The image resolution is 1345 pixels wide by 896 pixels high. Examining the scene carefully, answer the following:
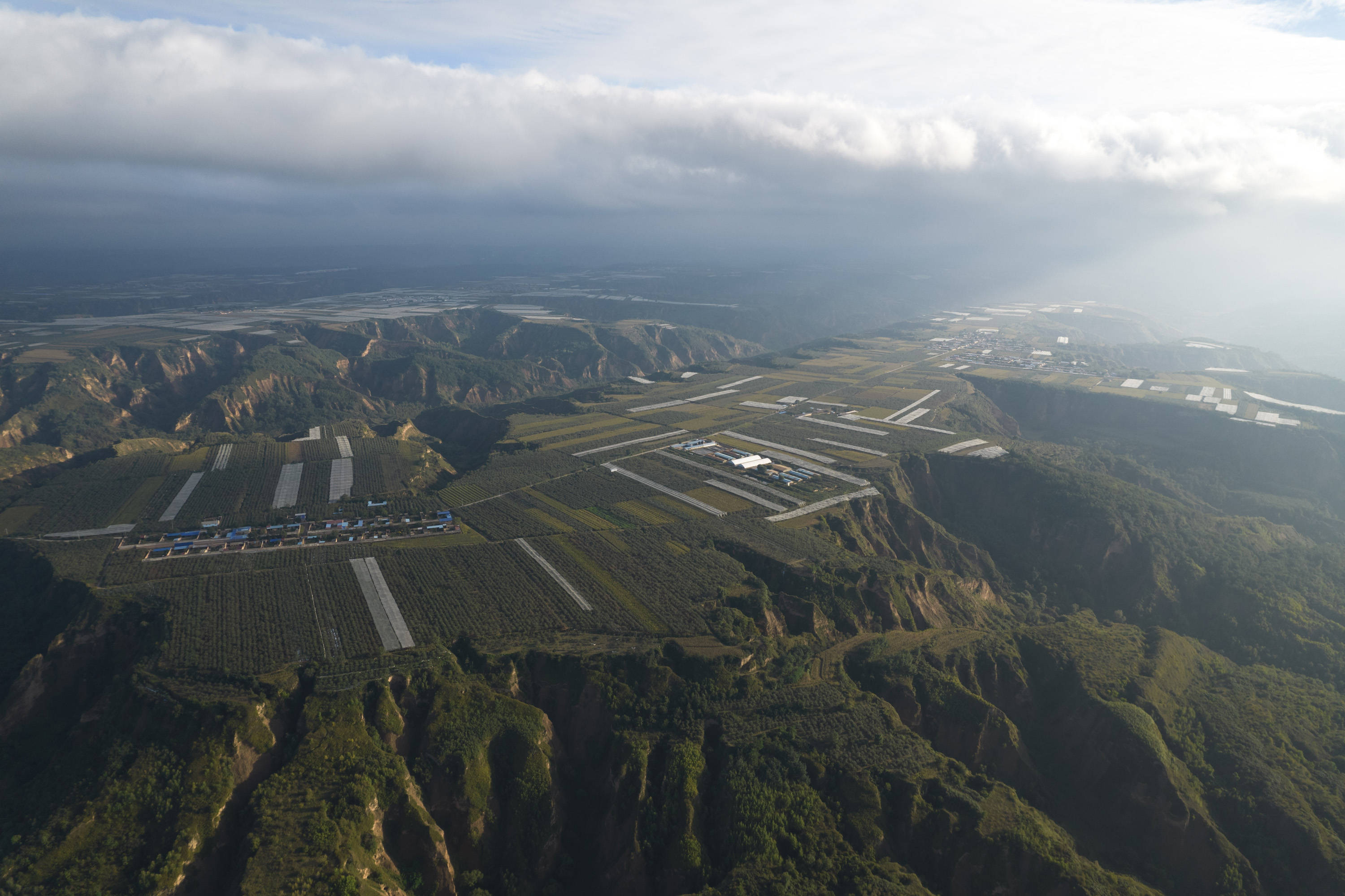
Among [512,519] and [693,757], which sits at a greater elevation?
[512,519]

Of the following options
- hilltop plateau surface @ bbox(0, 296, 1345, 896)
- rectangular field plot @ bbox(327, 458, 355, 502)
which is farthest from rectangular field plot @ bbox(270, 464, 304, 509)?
rectangular field plot @ bbox(327, 458, 355, 502)

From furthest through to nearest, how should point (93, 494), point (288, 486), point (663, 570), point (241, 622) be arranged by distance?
point (288, 486) < point (93, 494) < point (663, 570) < point (241, 622)

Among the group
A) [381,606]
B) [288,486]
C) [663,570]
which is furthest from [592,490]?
[288,486]

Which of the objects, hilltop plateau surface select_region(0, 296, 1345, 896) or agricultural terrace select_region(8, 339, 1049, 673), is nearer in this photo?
hilltop plateau surface select_region(0, 296, 1345, 896)

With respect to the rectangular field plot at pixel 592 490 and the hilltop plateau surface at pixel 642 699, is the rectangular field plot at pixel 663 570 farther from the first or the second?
the rectangular field plot at pixel 592 490

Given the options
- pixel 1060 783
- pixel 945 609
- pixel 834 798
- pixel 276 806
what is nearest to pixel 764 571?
pixel 945 609

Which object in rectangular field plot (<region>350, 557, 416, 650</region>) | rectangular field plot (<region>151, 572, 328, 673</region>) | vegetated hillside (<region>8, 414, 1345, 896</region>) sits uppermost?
rectangular field plot (<region>151, 572, 328, 673</region>)

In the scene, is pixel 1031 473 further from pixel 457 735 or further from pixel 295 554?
pixel 295 554

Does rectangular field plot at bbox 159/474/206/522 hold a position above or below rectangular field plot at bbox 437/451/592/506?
above

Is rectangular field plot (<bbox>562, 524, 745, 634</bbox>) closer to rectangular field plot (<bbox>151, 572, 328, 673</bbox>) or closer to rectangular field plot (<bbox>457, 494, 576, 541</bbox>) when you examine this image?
rectangular field plot (<bbox>457, 494, 576, 541</bbox>)

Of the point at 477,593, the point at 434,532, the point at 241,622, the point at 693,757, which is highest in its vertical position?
the point at 241,622

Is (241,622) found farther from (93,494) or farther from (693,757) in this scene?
(93,494)
